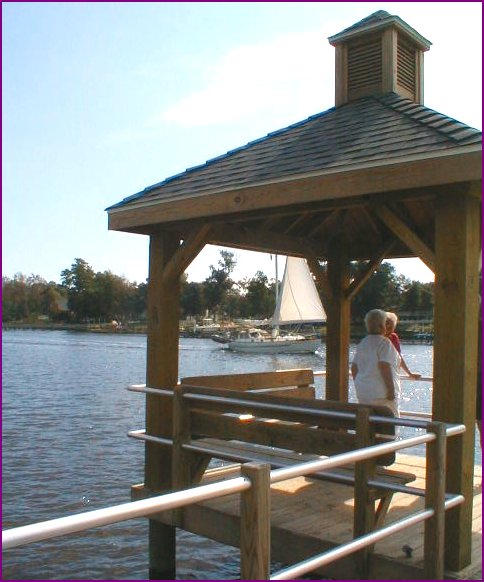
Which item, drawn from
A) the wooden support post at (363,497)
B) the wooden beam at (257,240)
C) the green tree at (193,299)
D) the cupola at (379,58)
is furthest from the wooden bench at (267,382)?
the green tree at (193,299)

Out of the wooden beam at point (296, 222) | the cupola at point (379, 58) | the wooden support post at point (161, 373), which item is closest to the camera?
the wooden support post at point (161, 373)

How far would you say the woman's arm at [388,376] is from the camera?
5602mm

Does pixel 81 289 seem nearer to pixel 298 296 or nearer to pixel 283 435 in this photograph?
pixel 298 296

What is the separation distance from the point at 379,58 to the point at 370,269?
2544 mm

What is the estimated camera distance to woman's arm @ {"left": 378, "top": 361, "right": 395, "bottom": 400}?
5.60m

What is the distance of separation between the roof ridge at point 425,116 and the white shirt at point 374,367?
1.77m

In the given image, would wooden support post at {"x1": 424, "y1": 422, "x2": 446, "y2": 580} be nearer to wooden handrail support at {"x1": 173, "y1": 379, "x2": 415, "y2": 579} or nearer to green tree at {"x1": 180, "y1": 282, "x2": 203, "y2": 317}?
wooden handrail support at {"x1": 173, "y1": 379, "x2": 415, "y2": 579}

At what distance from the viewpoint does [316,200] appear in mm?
5332

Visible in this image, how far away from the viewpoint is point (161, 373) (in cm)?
685

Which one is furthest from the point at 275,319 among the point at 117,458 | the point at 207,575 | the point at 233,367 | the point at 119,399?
the point at 207,575

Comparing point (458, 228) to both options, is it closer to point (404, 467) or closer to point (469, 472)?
point (469, 472)

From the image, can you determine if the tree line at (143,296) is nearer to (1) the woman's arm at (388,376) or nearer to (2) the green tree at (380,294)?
(2) the green tree at (380,294)

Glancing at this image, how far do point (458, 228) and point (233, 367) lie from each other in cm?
3963

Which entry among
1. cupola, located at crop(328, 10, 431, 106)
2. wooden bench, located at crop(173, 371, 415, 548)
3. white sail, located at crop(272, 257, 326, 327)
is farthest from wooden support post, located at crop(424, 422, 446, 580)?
white sail, located at crop(272, 257, 326, 327)
